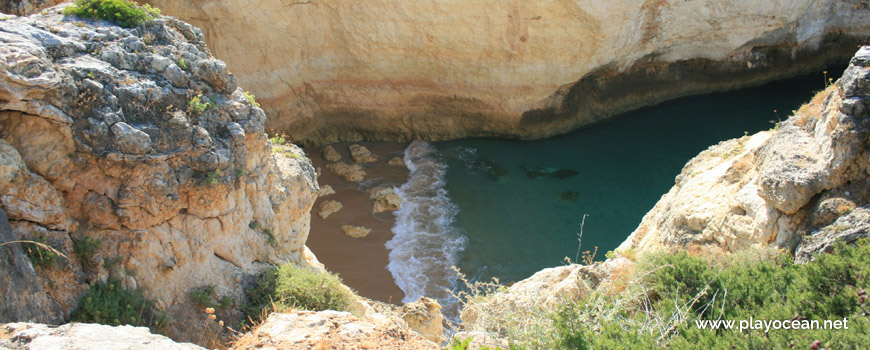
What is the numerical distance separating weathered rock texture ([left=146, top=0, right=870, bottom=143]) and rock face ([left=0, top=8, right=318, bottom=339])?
985cm

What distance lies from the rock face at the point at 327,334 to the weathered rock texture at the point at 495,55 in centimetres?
1481

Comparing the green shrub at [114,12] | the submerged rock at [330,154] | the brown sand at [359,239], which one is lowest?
the brown sand at [359,239]

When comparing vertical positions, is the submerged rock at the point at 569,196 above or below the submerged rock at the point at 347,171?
above

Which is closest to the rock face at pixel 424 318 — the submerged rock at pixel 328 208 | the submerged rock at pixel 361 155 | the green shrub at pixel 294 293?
the green shrub at pixel 294 293

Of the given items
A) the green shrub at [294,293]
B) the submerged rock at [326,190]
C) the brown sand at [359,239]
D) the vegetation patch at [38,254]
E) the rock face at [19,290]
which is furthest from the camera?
the submerged rock at [326,190]

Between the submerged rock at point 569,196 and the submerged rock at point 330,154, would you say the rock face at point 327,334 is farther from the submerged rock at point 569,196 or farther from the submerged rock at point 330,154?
the submerged rock at point 330,154

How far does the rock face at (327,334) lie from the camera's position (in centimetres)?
636

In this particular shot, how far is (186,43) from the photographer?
34.0 ft

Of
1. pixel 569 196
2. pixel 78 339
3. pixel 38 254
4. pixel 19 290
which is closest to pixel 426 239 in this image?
pixel 569 196

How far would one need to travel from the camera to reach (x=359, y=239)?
1698 cm

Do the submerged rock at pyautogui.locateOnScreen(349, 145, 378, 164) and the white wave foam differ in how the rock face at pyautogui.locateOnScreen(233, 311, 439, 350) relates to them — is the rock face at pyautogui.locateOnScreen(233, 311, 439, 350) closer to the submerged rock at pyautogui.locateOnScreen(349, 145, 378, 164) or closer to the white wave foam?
the white wave foam

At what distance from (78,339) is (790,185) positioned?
29.1 ft

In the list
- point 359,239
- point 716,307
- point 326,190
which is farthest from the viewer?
point 326,190

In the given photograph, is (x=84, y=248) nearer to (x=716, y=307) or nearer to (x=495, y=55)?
(x=716, y=307)
